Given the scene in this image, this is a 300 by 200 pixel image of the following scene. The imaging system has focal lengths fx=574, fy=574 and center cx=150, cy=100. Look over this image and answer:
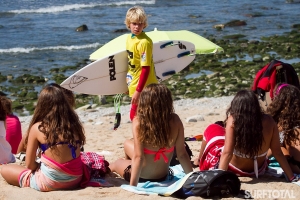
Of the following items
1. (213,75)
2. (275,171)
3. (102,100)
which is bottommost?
(102,100)

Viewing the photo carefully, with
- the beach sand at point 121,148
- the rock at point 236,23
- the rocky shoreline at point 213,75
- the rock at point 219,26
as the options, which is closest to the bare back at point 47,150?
the beach sand at point 121,148

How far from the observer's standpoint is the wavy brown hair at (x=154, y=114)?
515 centimetres

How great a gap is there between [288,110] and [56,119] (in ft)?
7.60

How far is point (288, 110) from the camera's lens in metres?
5.77

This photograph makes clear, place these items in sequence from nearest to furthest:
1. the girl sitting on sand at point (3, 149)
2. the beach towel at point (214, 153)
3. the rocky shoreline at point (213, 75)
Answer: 1. the beach towel at point (214, 153)
2. the girl sitting on sand at point (3, 149)
3. the rocky shoreline at point (213, 75)

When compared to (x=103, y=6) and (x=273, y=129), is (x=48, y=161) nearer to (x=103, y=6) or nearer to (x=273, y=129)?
(x=273, y=129)

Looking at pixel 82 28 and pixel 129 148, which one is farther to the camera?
pixel 82 28

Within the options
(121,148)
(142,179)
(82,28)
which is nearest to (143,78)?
(142,179)

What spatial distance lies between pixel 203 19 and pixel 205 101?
14656 millimetres

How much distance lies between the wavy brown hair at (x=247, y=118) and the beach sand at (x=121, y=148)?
0.45 m

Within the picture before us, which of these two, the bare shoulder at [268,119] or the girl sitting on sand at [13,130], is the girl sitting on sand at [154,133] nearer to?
the bare shoulder at [268,119]

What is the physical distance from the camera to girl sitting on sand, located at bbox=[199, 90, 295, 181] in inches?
207

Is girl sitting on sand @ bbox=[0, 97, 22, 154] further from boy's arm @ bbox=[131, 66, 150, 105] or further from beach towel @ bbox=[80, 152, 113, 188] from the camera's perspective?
boy's arm @ bbox=[131, 66, 150, 105]
